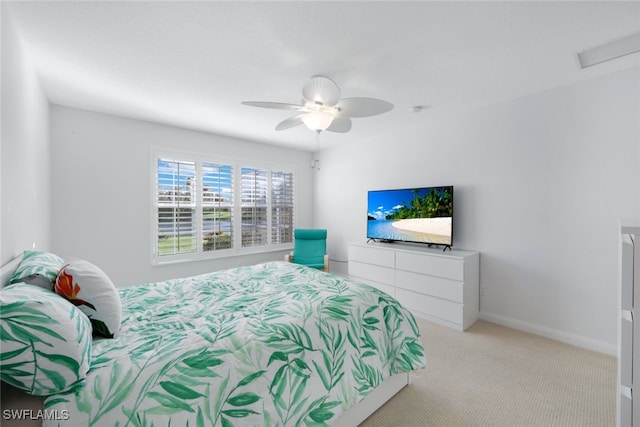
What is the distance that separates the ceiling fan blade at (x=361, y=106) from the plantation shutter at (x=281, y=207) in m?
2.88

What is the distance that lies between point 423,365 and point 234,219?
343cm

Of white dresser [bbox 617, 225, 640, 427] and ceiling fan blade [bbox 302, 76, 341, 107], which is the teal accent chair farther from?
white dresser [bbox 617, 225, 640, 427]

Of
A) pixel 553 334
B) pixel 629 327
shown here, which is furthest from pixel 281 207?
pixel 629 327

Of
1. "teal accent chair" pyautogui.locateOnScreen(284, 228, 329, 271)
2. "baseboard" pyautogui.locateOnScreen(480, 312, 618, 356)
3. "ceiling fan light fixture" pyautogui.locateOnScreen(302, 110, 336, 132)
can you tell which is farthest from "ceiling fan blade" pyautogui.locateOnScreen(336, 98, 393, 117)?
"baseboard" pyautogui.locateOnScreen(480, 312, 618, 356)

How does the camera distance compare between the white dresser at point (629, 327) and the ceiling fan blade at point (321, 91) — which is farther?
the ceiling fan blade at point (321, 91)

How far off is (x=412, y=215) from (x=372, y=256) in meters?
0.79

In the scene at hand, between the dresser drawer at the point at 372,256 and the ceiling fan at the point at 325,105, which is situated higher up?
the ceiling fan at the point at 325,105

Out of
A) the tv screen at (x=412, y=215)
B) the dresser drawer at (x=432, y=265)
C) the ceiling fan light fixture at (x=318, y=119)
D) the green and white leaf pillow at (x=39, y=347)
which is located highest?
the ceiling fan light fixture at (x=318, y=119)

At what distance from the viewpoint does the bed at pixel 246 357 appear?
38.6 inches

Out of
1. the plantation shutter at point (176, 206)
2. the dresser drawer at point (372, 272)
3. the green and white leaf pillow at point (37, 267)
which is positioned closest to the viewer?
the green and white leaf pillow at point (37, 267)

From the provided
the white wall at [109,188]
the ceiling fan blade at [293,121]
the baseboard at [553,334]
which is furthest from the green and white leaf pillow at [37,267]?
the baseboard at [553,334]

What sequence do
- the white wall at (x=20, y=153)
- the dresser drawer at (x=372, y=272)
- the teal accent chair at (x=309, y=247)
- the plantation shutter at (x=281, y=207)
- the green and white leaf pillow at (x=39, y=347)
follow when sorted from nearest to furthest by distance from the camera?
the green and white leaf pillow at (x=39, y=347), the white wall at (x=20, y=153), the dresser drawer at (x=372, y=272), the teal accent chair at (x=309, y=247), the plantation shutter at (x=281, y=207)

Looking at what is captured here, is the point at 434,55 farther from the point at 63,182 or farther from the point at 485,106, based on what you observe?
the point at 63,182

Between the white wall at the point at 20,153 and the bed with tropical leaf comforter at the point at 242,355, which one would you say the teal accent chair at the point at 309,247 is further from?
the white wall at the point at 20,153
